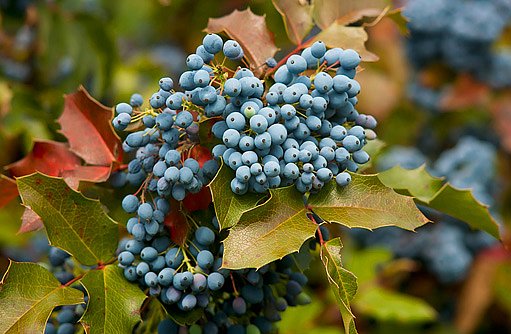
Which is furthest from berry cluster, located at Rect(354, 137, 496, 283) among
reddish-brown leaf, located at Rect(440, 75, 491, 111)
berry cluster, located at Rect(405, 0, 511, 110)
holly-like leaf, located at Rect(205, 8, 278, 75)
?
holly-like leaf, located at Rect(205, 8, 278, 75)

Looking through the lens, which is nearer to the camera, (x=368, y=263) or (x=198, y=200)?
(x=198, y=200)

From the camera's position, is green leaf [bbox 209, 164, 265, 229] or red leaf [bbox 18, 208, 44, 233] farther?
red leaf [bbox 18, 208, 44, 233]

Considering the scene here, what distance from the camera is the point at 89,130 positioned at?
893 mm

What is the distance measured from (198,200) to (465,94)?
54.9 inches

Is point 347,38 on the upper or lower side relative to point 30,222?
upper

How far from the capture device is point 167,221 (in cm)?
76

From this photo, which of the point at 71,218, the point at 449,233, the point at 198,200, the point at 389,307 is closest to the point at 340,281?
the point at 198,200

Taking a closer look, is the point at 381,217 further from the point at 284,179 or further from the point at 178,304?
the point at 178,304

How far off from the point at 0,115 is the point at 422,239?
3.73 ft

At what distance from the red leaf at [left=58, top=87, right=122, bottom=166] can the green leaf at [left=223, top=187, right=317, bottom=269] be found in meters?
0.25

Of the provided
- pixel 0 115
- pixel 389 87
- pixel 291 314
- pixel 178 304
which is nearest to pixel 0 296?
pixel 178 304

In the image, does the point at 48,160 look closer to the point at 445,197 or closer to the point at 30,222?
the point at 30,222

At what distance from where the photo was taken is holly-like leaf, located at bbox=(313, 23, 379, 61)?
2.82 feet

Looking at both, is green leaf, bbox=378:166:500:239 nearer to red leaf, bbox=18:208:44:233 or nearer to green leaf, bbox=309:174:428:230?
green leaf, bbox=309:174:428:230
